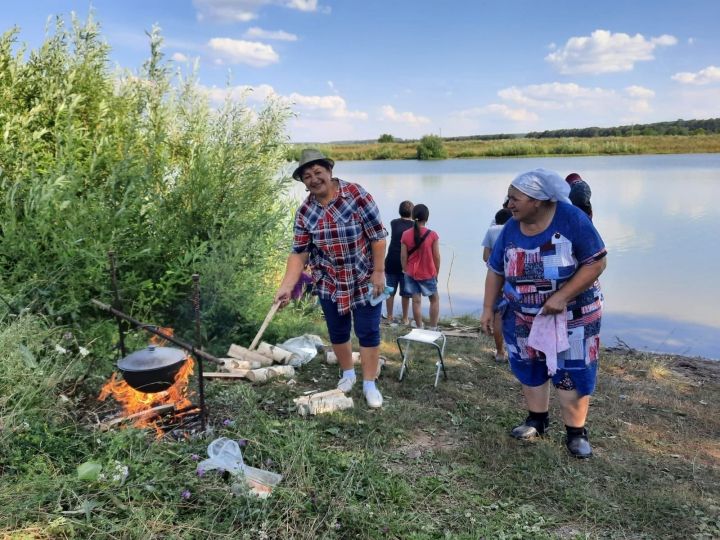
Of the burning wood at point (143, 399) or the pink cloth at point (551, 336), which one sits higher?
the pink cloth at point (551, 336)

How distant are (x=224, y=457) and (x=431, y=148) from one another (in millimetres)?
42603

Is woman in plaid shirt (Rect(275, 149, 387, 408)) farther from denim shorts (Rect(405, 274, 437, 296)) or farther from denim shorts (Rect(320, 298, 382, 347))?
denim shorts (Rect(405, 274, 437, 296))

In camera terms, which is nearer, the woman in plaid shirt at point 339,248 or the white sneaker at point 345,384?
the woman in plaid shirt at point 339,248

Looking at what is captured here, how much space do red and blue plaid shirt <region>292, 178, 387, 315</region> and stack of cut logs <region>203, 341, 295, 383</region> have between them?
1.05 metres

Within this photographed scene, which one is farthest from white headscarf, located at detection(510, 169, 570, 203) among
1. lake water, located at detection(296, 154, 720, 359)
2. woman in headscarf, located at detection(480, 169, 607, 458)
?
lake water, located at detection(296, 154, 720, 359)

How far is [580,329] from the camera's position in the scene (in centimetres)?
315

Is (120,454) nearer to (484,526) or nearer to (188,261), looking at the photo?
(484,526)

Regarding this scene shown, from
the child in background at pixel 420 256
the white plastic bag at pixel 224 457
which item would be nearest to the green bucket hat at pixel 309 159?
the white plastic bag at pixel 224 457

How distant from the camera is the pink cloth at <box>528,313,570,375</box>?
Answer: 3.09 m

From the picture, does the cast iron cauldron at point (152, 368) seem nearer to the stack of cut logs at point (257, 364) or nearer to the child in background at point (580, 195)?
the stack of cut logs at point (257, 364)

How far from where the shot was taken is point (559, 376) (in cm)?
329

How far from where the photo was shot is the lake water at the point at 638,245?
353 inches

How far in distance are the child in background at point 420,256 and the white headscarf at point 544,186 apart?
359cm

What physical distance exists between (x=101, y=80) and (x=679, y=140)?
43072 mm
